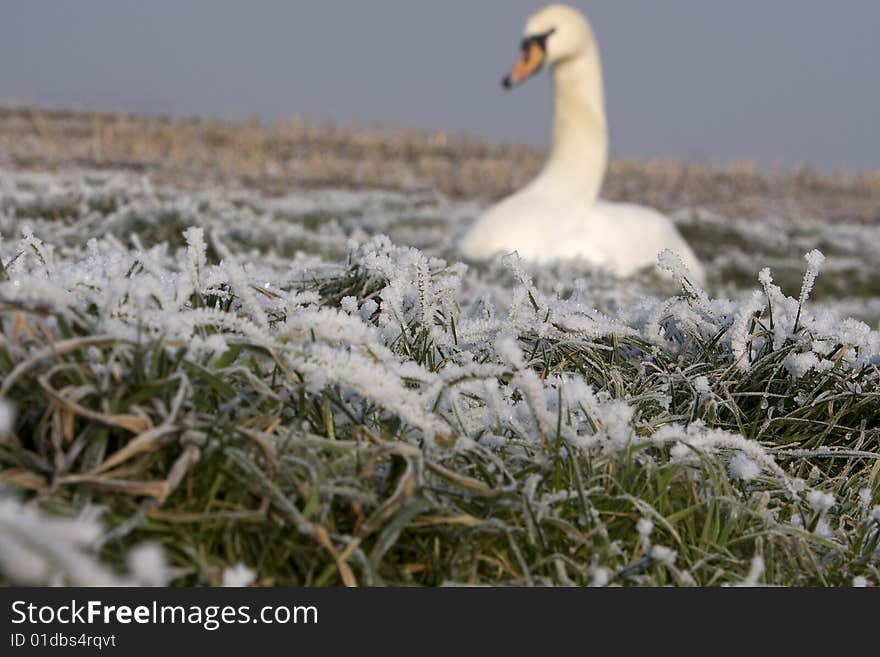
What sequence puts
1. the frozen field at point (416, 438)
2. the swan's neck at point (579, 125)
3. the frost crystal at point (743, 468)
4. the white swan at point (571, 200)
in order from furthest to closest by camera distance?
the swan's neck at point (579, 125) → the white swan at point (571, 200) → the frost crystal at point (743, 468) → the frozen field at point (416, 438)

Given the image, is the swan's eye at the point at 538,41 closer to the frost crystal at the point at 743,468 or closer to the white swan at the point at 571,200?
the white swan at the point at 571,200

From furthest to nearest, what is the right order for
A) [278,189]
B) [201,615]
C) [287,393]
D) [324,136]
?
1. [324,136]
2. [278,189]
3. [287,393]
4. [201,615]

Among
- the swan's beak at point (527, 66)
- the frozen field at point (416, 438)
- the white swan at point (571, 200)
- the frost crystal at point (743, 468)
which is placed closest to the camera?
the frozen field at point (416, 438)

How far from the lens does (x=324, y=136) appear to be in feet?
112

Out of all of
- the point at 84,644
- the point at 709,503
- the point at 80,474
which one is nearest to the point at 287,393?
the point at 80,474

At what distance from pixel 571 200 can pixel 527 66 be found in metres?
1.97

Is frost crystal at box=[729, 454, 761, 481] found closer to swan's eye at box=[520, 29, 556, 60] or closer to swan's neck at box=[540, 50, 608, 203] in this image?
swan's neck at box=[540, 50, 608, 203]

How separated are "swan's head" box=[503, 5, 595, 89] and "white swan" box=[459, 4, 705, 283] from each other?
12 millimetres

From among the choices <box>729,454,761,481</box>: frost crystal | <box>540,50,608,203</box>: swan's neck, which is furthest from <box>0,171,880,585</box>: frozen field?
<box>540,50,608,203</box>: swan's neck

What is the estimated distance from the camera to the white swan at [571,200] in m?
9.57

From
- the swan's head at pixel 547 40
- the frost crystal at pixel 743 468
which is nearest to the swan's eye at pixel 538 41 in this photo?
the swan's head at pixel 547 40

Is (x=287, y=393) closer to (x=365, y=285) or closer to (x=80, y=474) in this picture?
(x=80, y=474)

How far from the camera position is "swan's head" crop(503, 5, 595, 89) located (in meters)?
11.3

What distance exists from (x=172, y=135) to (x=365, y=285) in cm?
2899
